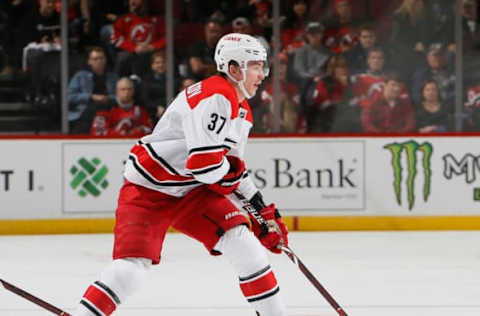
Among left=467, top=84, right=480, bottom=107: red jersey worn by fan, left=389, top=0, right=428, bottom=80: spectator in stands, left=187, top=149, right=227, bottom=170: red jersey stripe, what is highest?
left=389, top=0, right=428, bottom=80: spectator in stands

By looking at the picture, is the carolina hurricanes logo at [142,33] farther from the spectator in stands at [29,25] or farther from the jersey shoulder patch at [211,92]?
the jersey shoulder patch at [211,92]

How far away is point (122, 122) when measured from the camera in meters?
7.46

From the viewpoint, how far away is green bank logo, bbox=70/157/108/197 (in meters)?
7.01

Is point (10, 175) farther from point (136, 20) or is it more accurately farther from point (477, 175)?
point (477, 175)

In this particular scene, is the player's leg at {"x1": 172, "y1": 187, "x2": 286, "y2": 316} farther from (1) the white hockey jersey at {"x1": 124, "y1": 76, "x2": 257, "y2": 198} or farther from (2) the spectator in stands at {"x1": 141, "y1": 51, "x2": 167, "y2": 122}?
(2) the spectator in stands at {"x1": 141, "y1": 51, "x2": 167, "y2": 122}

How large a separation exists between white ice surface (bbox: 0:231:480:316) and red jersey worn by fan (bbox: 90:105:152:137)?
2.93 feet

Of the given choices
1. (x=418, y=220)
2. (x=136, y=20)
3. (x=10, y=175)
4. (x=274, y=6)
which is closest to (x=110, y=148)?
(x=10, y=175)

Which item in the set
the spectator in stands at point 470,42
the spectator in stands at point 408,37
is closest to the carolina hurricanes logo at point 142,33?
the spectator in stands at point 408,37

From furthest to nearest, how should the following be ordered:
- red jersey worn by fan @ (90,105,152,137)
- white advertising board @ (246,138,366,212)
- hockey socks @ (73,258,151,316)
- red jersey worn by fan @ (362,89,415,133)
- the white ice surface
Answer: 1. red jersey worn by fan @ (362,89,415,133)
2. red jersey worn by fan @ (90,105,152,137)
3. white advertising board @ (246,138,366,212)
4. the white ice surface
5. hockey socks @ (73,258,151,316)

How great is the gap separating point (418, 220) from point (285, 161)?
3.25 ft

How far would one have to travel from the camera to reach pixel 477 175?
7.16 metres

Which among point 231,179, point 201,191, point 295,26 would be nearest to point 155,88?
point 295,26

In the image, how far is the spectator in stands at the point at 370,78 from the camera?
302 inches

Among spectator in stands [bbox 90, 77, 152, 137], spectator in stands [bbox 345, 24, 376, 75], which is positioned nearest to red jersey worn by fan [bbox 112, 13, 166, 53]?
spectator in stands [bbox 90, 77, 152, 137]
